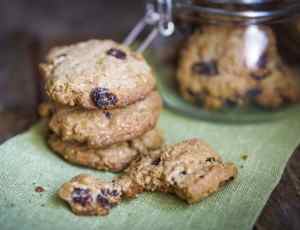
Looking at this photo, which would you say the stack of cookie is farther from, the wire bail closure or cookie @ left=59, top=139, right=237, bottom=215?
the wire bail closure

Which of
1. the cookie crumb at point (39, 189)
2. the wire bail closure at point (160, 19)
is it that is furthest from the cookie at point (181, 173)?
the wire bail closure at point (160, 19)

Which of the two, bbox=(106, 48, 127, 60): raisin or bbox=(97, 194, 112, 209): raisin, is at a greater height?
bbox=(106, 48, 127, 60): raisin

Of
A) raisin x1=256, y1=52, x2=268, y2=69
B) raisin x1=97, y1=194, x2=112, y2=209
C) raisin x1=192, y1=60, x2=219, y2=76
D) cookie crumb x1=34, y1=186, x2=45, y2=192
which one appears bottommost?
cookie crumb x1=34, y1=186, x2=45, y2=192

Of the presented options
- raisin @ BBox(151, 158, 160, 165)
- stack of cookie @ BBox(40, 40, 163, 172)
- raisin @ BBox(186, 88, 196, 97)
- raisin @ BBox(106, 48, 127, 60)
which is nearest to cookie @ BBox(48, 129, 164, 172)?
stack of cookie @ BBox(40, 40, 163, 172)

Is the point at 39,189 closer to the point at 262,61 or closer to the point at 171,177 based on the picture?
the point at 171,177

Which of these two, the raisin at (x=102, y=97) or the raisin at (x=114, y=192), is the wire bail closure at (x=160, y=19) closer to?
→ the raisin at (x=102, y=97)

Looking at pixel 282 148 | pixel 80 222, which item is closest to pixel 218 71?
pixel 282 148

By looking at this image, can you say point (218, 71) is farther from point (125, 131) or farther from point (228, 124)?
point (125, 131)
